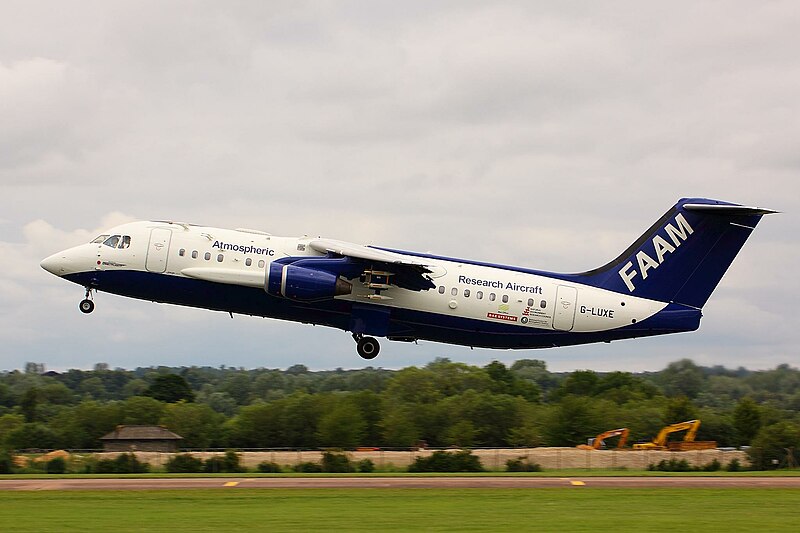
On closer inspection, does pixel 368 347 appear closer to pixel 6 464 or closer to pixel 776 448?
pixel 6 464

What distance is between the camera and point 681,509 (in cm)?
2830

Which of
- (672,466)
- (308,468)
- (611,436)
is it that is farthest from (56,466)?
(611,436)

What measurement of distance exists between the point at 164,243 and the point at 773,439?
3106 centimetres

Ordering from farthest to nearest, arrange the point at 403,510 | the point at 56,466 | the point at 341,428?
the point at 341,428 → the point at 56,466 → the point at 403,510

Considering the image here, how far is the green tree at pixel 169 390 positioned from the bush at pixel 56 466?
1549 inches

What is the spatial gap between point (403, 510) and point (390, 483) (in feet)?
24.9

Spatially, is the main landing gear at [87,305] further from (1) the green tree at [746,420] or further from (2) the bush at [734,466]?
(1) the green tree at [746,420]

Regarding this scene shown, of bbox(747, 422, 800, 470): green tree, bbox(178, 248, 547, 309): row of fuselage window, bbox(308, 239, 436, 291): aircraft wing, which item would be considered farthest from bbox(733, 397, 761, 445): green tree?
bbox(308, 239, 436, 291): aircraft wing

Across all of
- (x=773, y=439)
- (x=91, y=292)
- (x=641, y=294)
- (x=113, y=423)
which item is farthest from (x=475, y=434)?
(x=91, y=292)

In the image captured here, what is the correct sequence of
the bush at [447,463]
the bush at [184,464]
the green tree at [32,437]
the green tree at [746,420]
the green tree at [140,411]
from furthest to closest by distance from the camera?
the green tree at [140,411] → the green tree at [746,420] → the green tree at [32,437] → the bush at [447,463] → the bush at [184,464]

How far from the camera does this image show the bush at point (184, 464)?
4403 cm

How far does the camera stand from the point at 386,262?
36031 mm

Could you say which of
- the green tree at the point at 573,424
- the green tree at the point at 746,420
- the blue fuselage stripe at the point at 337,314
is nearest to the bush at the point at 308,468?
the blue fuselage stripe at the point at 337,314

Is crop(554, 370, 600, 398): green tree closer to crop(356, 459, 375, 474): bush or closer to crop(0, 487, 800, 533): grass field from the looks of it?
crop(356, 459, 375, 474): bush
